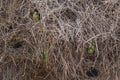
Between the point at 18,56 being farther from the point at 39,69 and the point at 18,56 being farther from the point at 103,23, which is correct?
the point at 103,23

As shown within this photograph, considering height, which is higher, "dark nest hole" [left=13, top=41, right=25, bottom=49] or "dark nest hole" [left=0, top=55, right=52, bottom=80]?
"dark nest hole" [left=13, top=41, right=25, bottom=49]

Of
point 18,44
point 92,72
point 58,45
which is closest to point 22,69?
point 18,44

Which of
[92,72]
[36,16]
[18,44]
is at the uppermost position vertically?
[36,16]

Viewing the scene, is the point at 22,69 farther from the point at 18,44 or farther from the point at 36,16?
the point at 36,16

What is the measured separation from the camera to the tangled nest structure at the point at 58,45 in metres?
1.97

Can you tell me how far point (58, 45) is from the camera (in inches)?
77.2

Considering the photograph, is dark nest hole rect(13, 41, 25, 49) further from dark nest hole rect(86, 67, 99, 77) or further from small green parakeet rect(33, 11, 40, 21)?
dark nest hole rect(86, 67, 99, 77)

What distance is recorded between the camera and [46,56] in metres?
1.95

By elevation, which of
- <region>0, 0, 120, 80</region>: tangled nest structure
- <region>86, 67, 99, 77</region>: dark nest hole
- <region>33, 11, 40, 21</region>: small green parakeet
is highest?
<region>33, 11, 40, 21</region>: small green parakeet

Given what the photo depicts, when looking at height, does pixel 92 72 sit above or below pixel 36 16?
below

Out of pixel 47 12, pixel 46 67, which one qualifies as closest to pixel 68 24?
pixel 47 12

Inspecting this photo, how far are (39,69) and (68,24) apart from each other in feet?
1.04

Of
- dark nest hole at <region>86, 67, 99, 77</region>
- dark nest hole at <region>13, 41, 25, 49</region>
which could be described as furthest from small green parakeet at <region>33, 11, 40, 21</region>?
dark nest hole at <region>86, 67, 99, 77</region>

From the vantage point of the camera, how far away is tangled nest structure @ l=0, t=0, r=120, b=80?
1967mm
